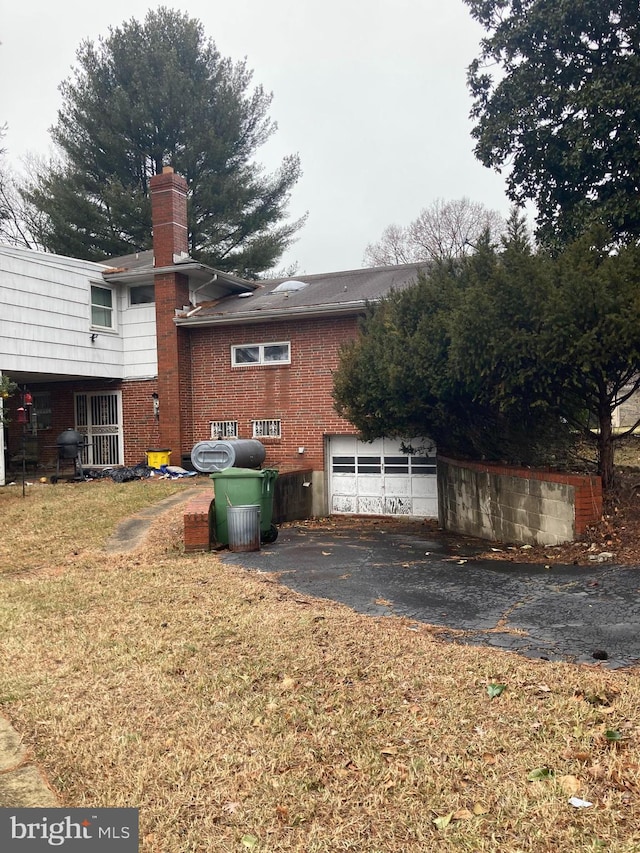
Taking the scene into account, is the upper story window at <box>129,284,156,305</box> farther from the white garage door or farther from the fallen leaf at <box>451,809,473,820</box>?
the fallen leaf at <box>451,809,473,820</box>

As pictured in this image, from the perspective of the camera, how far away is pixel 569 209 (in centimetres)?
1323

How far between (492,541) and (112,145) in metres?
25.3

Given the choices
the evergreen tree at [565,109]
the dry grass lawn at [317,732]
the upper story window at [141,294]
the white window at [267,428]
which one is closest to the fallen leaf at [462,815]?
the dry grass lawn at [317,732]

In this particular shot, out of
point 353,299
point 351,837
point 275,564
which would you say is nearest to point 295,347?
point 353,299

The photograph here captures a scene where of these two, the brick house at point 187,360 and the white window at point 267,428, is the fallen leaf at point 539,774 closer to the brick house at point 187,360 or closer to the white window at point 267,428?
the brick house at point 187,360

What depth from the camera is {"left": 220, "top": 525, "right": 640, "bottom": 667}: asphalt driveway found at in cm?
494

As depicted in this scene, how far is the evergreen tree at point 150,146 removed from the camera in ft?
95.0

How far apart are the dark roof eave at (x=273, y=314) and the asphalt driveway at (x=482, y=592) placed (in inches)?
309

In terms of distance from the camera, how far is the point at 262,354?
18.0 metres

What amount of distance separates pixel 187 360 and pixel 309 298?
3.67 m

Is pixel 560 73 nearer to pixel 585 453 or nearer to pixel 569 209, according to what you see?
pixel 569 209

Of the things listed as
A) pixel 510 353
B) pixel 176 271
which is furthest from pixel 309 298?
pixel 510 353

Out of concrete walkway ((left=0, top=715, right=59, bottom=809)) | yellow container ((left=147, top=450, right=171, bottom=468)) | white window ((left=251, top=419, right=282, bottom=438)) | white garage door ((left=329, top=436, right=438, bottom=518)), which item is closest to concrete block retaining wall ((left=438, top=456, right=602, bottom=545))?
white garage door ((left=329, top=436, right=438, bottom=518))

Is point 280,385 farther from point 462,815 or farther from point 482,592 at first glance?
point 462,815
